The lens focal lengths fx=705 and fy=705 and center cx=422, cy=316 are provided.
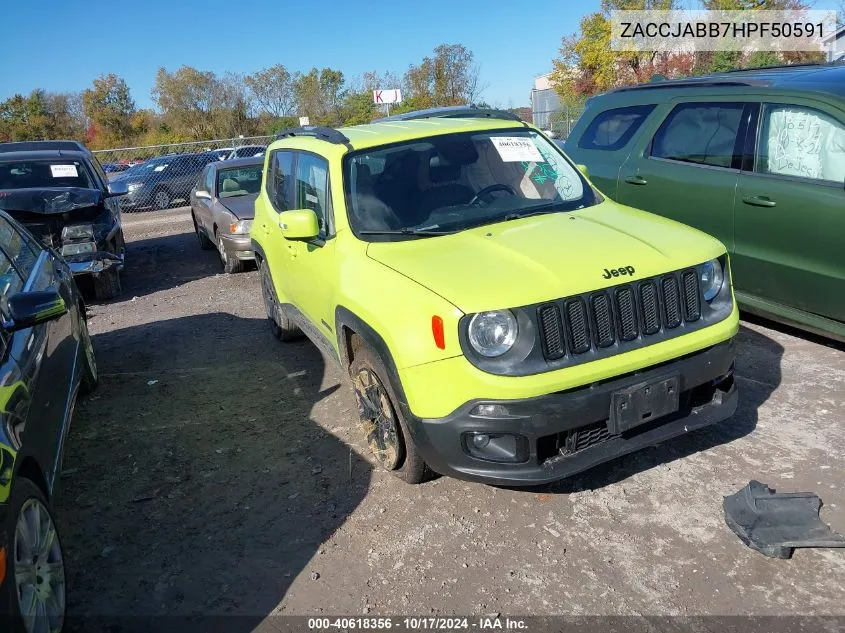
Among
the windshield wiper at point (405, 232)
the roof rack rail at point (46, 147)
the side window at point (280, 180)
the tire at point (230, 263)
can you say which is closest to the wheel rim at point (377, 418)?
the windshield wiper at point (405, 232)

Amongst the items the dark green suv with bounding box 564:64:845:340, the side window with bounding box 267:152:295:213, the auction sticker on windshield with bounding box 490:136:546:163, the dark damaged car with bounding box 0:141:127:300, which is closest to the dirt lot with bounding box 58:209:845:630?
the dark green suv with bounding box 564:64:845:340

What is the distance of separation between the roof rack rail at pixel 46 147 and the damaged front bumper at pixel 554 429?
348 inches

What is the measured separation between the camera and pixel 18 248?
459 centimetres

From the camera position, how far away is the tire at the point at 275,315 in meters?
6.26

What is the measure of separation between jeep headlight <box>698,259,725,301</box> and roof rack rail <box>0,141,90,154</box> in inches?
359

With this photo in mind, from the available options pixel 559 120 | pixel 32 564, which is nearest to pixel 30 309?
pixel 32 564

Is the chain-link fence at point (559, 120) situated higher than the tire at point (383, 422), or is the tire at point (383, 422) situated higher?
the chain-link fence at point (559, 120)

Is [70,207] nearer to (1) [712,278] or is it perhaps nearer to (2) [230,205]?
(2) [230,205]

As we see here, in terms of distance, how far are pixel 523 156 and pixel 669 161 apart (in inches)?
83.0

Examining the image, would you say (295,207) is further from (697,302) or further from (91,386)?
(697,302)

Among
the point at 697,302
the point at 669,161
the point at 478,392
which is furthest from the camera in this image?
the point at 669,161

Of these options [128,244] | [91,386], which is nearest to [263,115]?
[128,244]

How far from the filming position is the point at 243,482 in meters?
4.17

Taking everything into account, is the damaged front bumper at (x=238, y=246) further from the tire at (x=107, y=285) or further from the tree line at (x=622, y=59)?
the tree line at (x=622, y=59)
